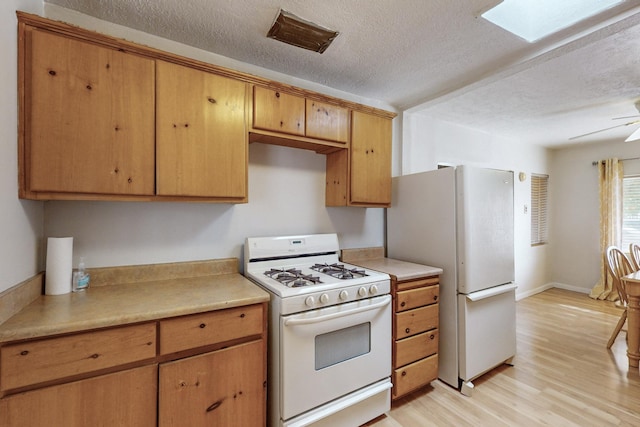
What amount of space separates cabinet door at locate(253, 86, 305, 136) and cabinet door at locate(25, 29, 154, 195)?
0.59 metres

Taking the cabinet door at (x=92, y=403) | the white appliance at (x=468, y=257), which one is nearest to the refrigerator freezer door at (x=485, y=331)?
the white appliance at (x=468, y=257)

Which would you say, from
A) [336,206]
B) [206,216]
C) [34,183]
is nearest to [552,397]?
[336,206]

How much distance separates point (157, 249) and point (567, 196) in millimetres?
6082

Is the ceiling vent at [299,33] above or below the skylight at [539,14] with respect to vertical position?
below

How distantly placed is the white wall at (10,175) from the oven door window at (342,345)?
142 centimetres

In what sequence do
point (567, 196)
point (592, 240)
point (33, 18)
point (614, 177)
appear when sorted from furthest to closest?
point (567, 196)
point (592, 240)
point (614, 177)
point (33, 18)

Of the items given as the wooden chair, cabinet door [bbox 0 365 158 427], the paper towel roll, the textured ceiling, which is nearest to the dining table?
the wooden chair

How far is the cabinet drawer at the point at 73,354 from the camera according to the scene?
1.01 metres

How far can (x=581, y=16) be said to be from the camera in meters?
1.60

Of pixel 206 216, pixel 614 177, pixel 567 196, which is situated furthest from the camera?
pixel 567 196

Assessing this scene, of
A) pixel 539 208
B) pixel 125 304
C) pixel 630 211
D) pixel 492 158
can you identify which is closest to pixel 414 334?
pixel 125 304

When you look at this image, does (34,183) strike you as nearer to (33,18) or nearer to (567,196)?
(33,18)

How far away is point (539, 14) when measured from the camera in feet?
5.77

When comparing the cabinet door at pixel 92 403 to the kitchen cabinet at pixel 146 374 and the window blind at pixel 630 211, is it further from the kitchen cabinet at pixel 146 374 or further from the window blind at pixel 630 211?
the window blind at pixel 630 211
